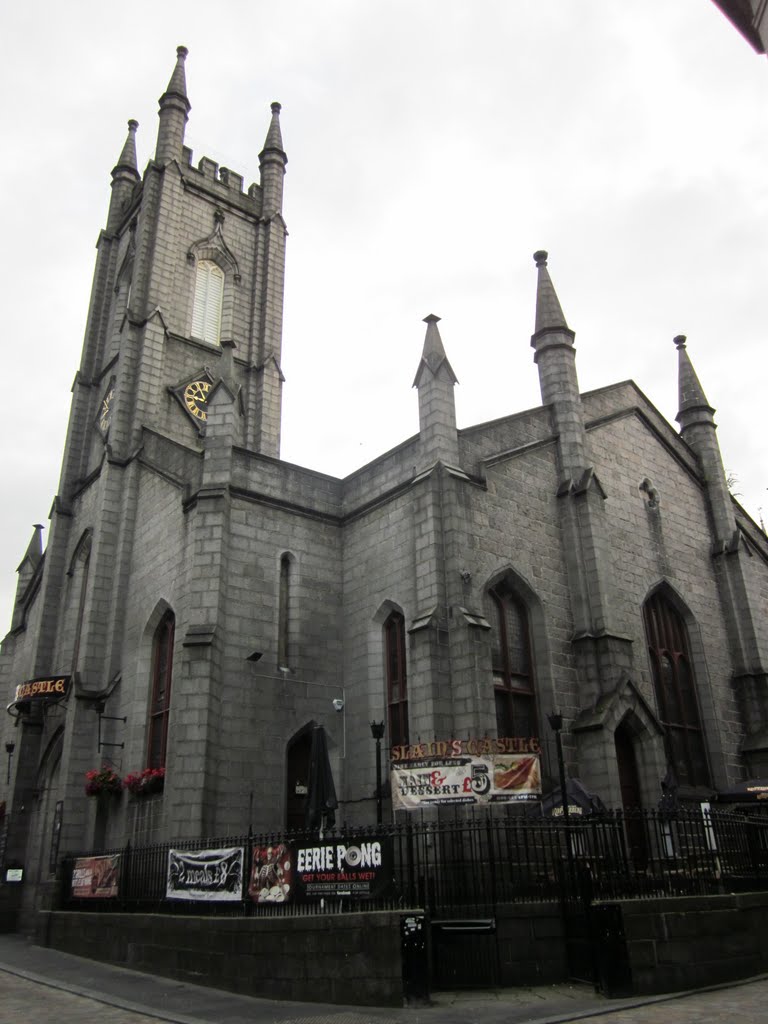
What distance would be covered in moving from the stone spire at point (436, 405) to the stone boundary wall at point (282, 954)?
11.1m

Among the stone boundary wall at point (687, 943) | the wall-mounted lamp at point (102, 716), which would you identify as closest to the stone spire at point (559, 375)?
the stone boundary wall at point (687, 943)

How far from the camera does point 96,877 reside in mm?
18984

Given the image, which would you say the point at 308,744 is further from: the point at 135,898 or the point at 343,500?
the point at 343,500

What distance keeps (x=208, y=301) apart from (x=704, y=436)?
19.9 m

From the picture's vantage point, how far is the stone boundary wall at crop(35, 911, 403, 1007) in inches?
456

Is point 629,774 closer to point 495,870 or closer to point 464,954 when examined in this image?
point 495,870

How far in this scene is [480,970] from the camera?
12.0 metres

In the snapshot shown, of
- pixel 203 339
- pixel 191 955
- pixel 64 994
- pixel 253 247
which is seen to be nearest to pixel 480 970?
pixel 191 955

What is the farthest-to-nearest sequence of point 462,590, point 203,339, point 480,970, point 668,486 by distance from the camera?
point 203,339, point 668,486, point 462,590, point 480,970

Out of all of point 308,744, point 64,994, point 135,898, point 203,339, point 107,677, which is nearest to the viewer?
point 64,994

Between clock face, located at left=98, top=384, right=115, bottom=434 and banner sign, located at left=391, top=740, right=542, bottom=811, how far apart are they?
762 inches

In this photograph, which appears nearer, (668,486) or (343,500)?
(343,500)

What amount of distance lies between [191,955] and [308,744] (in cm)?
717

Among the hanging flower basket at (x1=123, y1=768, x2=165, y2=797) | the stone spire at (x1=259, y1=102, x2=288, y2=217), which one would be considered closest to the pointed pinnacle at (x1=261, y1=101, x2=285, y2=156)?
the stone spire at (x1=259, y1=102, x2=288, y2=217)
